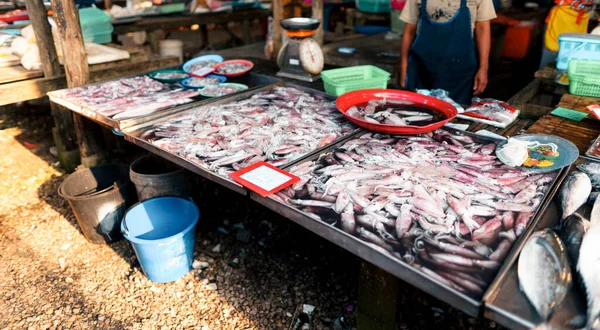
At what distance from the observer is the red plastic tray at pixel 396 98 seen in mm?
2576

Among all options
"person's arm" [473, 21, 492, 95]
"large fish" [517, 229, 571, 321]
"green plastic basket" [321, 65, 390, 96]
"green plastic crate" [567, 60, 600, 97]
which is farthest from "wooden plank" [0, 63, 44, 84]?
"green plastic crate" [567, 60, 600, 97]

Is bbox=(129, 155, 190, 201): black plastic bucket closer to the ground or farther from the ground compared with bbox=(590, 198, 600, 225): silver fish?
closer to the ground

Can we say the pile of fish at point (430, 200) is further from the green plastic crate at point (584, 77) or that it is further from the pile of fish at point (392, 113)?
the green plastic crate at point (584, 77)

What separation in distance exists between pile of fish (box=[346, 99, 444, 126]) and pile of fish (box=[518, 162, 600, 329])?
1156 millimetres

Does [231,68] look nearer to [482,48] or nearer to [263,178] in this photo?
[263,178]

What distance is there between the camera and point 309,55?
4043 millimetres

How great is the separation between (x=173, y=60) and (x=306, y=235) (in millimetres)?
3113

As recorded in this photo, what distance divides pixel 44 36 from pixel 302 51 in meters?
2.87

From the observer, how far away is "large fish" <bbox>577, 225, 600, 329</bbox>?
1.31 meters

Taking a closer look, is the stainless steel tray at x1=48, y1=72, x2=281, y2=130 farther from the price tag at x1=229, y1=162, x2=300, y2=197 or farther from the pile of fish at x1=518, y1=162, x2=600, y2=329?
the pile of fish at x1=518, y1=162, x2=600, y2=329

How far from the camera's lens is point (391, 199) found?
1937mm

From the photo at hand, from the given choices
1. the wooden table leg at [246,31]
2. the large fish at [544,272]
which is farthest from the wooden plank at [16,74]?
the wooden table leg at [246,31]

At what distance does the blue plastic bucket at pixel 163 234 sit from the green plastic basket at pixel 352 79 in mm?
1585

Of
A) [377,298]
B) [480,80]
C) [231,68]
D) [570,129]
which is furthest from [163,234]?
[480,80]
